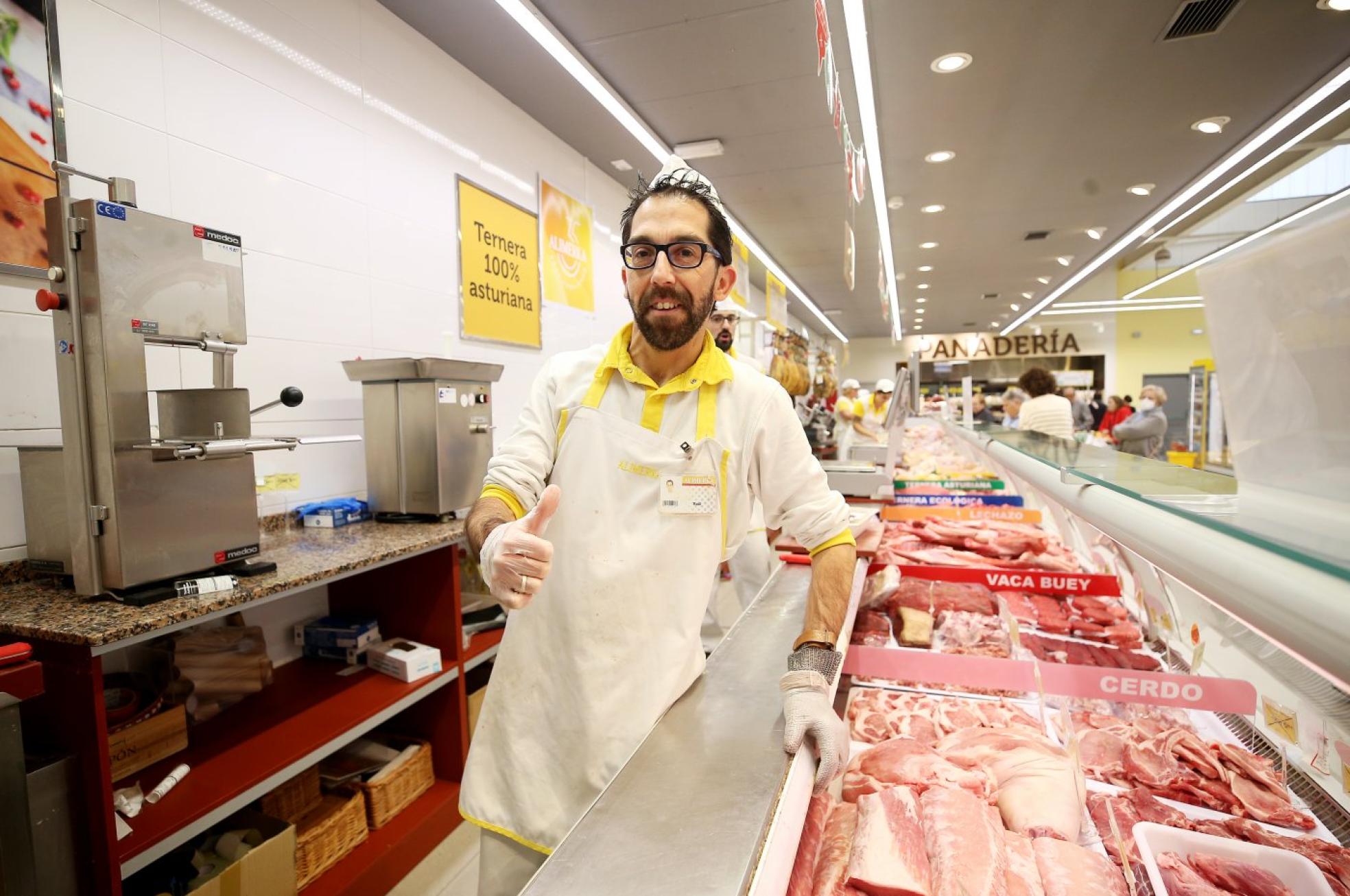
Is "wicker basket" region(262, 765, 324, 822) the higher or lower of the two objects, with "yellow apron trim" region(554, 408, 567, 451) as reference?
lower

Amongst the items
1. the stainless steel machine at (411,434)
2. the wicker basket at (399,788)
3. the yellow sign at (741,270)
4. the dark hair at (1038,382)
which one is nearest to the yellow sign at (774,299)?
the yellow sign at (741,270)

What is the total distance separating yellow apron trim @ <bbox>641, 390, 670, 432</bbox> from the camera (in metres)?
1.56

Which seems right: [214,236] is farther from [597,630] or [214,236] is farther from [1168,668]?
[1168,668]

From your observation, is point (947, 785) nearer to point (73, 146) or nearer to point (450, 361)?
point (450, 361)

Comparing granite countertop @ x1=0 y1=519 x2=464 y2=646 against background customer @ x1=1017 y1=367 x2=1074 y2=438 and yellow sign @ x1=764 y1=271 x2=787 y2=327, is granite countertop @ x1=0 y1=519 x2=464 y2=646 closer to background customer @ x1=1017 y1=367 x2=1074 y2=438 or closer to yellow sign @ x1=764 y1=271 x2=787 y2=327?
background customer @ x1=1017 y1=367 x2=1074 y2=438

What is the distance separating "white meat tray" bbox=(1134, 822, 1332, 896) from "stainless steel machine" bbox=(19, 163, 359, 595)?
7.34ft

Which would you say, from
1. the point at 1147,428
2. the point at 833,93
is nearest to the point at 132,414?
the point at 833,93

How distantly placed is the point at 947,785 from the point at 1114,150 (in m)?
6.89

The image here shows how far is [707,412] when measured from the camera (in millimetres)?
1549

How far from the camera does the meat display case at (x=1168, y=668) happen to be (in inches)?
25.9

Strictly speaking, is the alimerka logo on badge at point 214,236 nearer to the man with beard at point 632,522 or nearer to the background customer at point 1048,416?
the man with beard at point 632,522

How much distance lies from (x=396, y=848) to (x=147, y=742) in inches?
39.4

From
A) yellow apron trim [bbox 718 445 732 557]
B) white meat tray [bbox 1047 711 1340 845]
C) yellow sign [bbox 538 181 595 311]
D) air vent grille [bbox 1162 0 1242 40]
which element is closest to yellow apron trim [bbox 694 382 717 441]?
yellow apron trim [bbox 718 445 732 557]

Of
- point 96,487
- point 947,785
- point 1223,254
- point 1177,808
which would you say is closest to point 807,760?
point 947,785
